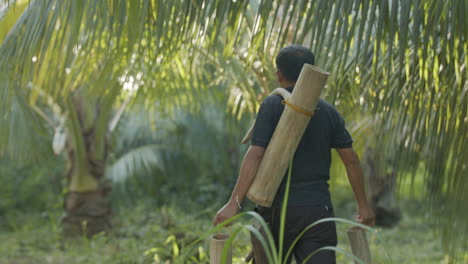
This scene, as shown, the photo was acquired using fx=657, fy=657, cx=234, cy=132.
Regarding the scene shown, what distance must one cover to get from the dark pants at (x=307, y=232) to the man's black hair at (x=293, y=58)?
0.52 m

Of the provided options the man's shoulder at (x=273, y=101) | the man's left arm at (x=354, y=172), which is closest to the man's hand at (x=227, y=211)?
the man's shoulder at (x=273, y=101)

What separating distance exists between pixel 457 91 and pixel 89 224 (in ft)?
17.8

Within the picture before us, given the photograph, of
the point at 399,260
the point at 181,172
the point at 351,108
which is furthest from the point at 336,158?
the point at 181,172

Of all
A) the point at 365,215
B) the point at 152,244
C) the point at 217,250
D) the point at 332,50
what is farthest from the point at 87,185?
the point at 217,250

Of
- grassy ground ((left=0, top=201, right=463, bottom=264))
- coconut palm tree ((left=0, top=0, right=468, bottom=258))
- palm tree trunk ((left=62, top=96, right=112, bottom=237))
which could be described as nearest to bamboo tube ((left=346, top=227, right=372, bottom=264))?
coconut palm tree ((left=0, top=0, right=468, bottom=258))

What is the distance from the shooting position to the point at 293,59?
2459 mm

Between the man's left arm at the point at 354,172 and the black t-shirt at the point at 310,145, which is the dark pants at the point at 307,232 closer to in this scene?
the black t-shirt at the point at 310,145

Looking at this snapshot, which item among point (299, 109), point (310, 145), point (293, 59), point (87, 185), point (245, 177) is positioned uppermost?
point (293, 59)

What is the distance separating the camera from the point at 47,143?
23.2ft

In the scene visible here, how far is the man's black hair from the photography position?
8.05ft

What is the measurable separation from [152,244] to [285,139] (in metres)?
3.24

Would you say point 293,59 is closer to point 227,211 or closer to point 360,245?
point 227,211

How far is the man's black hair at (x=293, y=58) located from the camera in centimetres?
246

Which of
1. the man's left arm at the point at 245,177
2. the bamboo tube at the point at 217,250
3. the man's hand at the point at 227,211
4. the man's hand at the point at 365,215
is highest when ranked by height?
the man's left arm at the point at 245,177
